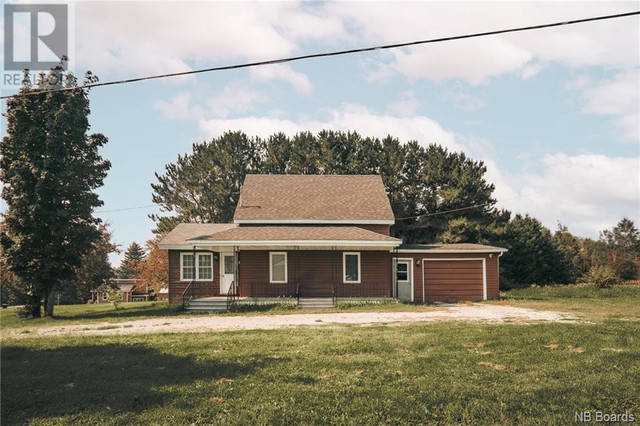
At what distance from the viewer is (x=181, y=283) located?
28891 mm

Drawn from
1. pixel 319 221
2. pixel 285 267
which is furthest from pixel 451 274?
pixel 285 267

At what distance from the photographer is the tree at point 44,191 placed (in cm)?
2259

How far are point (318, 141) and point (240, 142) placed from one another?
7.75 metres

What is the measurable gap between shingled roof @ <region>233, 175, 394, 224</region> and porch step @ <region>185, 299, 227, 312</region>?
19.0ft

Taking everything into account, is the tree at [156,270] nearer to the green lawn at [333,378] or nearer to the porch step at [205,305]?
the porch step at [205,305]

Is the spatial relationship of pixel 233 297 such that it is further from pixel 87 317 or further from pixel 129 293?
pixel 129 293

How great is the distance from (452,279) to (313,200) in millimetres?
9007

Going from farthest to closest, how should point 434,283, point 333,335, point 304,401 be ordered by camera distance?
point 434,283
point 333,335
point 304,401

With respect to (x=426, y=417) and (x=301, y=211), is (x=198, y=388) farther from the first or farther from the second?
(x=301, y=211)

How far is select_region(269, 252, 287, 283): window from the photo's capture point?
26.2 m

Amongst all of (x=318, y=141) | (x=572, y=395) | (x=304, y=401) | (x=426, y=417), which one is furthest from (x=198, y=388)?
(x=318, y=141)

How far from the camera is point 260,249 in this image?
A: 2570 cm
